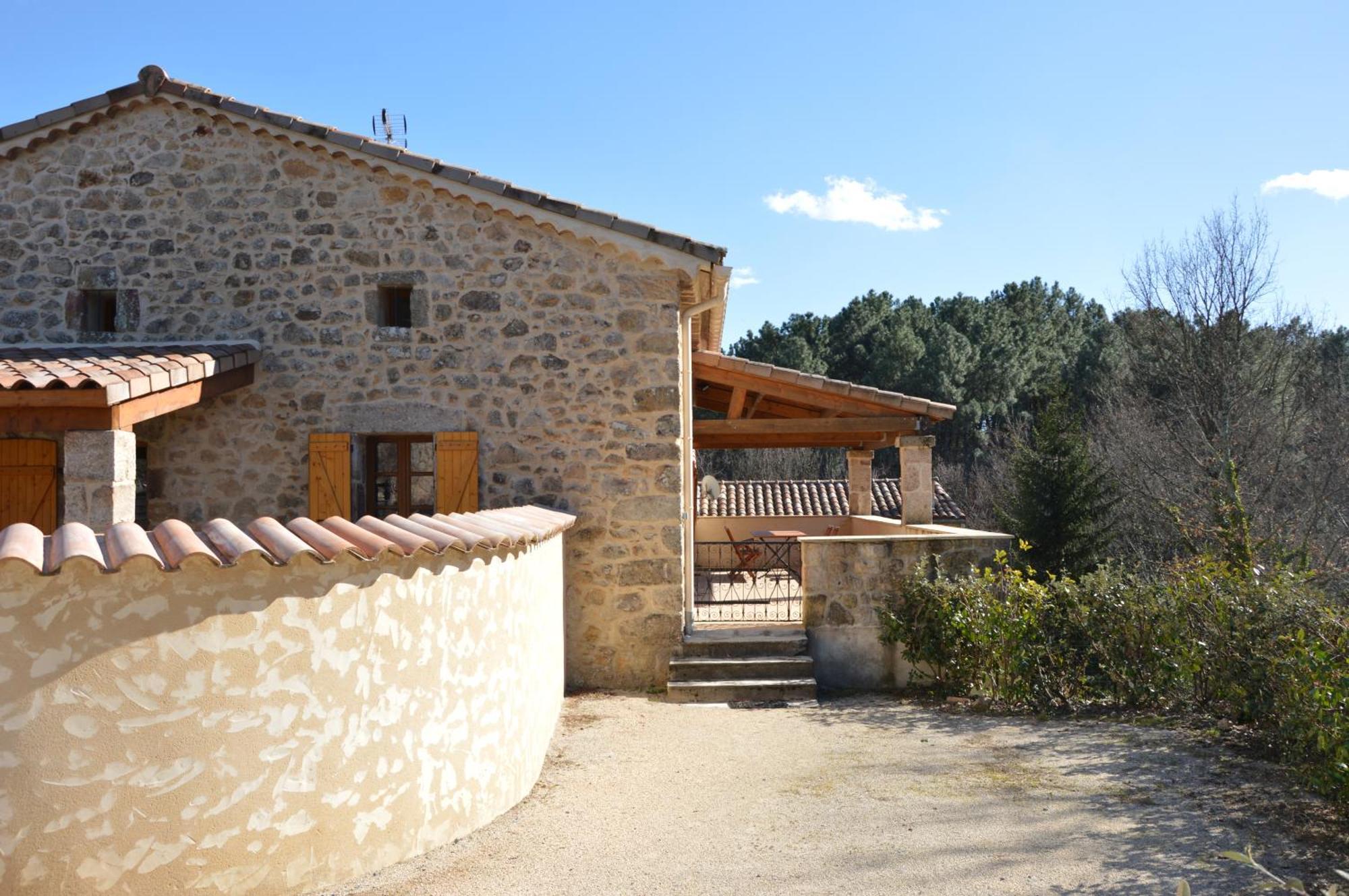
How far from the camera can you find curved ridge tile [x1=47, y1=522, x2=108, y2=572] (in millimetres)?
3422

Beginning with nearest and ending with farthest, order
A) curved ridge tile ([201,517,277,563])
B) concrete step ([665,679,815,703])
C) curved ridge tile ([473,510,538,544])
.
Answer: curved ridge tile ([201,517,277,563]) < curved ridge tile ([473,510,538,544]) < concrete step ([665,679,815,703])

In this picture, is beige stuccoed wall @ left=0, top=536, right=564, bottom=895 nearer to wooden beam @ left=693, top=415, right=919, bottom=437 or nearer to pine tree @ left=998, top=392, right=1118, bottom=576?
wooden beam @ left=693, top=415, right=919, bottom=437

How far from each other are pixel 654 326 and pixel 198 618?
5525 mm

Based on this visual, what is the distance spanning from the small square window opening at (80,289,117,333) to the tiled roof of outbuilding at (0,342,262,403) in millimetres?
330

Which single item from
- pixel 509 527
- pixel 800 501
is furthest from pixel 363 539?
pixel 800 501

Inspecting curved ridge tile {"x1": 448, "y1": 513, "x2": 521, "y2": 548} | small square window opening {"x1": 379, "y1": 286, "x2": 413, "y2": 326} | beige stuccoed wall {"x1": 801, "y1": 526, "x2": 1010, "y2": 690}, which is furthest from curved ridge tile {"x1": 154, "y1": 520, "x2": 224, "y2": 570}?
beige stuccoed wall {"x1": 801, "y1": 526, "x2": 1010, "y2": 690}

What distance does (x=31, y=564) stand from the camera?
11.1 feet

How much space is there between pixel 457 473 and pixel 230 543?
16.0 feet

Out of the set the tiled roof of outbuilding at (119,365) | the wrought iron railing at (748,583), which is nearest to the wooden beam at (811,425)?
the wrought iron railing at (748,583)

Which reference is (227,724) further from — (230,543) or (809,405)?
(809,405)

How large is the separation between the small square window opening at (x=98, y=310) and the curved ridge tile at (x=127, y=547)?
6.13 metres

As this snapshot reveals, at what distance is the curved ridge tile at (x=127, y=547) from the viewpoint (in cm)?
350

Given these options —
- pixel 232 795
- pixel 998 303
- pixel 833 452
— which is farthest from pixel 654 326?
pixel 998 303

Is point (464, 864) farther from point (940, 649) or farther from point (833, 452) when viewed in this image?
point (833, 452)
